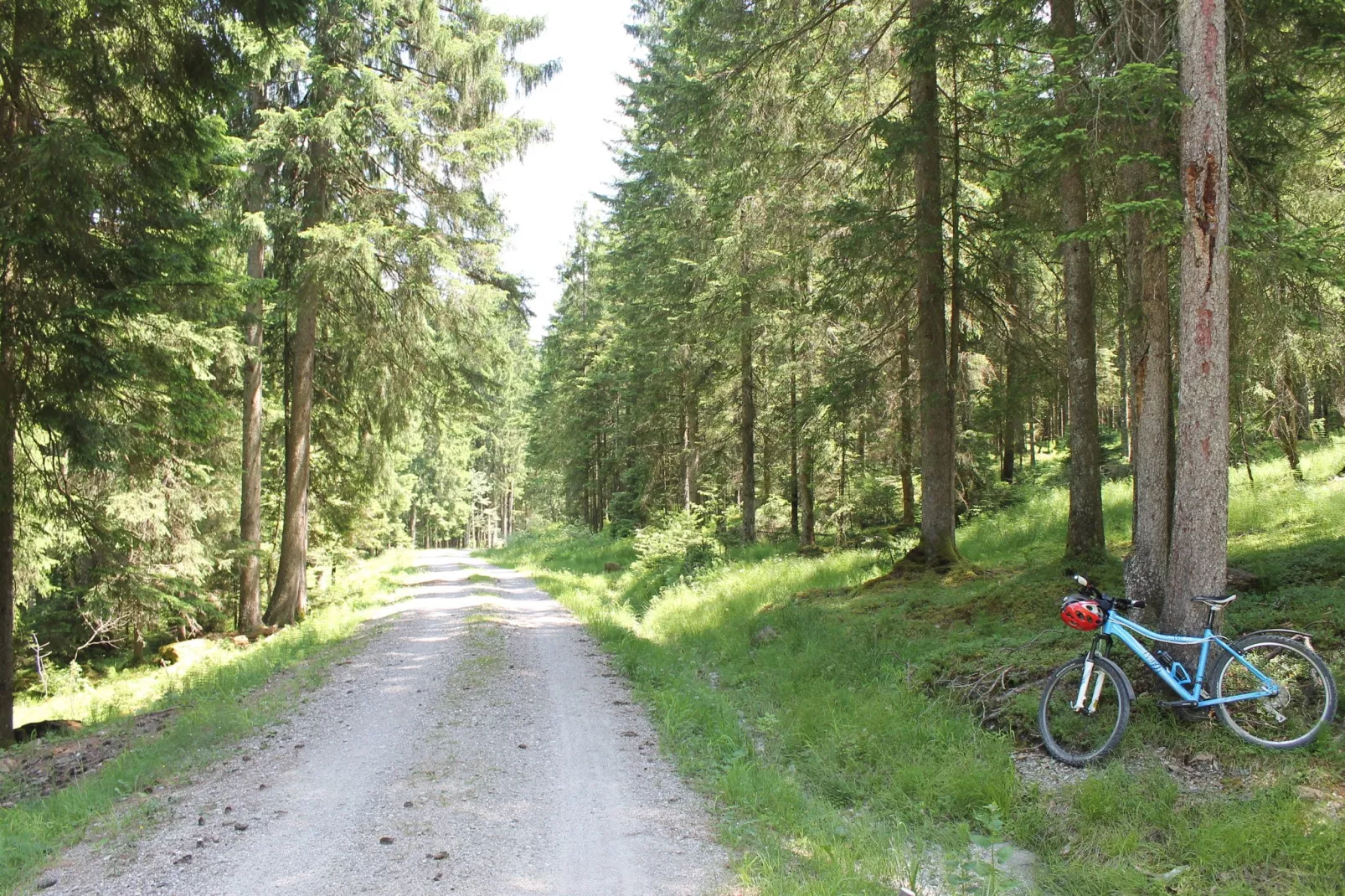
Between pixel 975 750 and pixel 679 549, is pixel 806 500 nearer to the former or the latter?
pixel 679 549

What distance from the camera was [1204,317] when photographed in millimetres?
5551

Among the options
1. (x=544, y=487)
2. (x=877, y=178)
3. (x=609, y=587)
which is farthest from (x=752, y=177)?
(x=544, y=487)

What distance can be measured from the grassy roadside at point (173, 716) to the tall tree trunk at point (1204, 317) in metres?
7.62

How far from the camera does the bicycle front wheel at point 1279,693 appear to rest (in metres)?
4.89

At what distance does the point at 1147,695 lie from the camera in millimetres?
5699

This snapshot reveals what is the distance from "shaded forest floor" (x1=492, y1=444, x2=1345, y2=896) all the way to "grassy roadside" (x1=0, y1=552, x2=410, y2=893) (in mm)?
3928

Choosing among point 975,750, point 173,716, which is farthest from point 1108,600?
point 173,716

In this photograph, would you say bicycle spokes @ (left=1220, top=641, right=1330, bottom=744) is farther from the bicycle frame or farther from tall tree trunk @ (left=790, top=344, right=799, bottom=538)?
tall tree trunk @ (left=790, top=344, right=799, bottom=538)

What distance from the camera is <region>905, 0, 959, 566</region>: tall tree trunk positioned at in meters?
11.2

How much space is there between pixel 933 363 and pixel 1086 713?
6.60 meters

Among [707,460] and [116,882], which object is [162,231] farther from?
[707,460]

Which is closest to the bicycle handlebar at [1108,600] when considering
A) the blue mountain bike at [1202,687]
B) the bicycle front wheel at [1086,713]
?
the blue mountain bike at [1202,687]

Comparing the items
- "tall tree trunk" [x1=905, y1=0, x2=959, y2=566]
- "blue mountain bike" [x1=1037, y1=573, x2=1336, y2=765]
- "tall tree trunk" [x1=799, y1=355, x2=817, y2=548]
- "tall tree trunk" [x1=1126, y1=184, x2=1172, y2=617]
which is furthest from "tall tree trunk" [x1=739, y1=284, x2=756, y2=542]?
"blue mountain bike" [x1=1037, y1=573, x2=1336, y2=765]

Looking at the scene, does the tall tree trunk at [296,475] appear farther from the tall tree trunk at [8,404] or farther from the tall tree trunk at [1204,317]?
the tall tree trunk at [1204,317]
